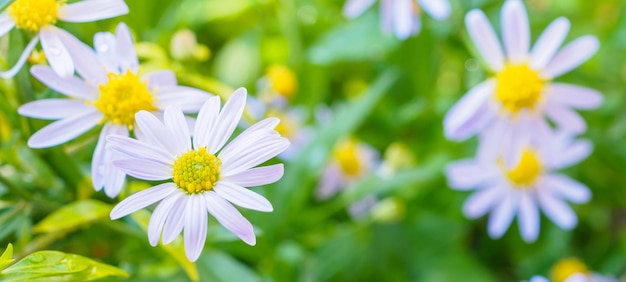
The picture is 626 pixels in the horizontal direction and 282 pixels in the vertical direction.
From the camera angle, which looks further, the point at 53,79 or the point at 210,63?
the point at 210,63

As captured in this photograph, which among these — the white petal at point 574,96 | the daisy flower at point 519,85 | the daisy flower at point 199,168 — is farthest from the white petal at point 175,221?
the white petal at point 574,96

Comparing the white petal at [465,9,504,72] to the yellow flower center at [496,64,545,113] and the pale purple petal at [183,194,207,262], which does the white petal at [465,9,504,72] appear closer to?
the yellow flower center at [496,64,545,113]

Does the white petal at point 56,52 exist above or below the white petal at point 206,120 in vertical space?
above

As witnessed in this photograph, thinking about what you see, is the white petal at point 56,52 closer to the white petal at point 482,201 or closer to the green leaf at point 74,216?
the green leaf at point 74,216

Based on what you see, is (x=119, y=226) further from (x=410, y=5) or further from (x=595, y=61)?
(x=595, y=61)

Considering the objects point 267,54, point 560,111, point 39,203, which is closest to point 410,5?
point 560,111

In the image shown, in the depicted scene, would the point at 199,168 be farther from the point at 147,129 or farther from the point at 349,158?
the point at 349,158
